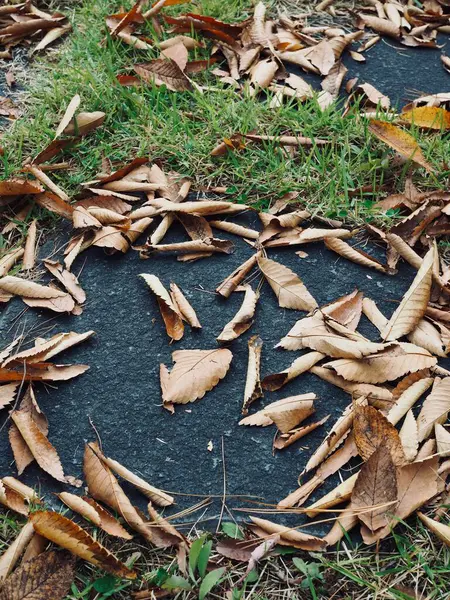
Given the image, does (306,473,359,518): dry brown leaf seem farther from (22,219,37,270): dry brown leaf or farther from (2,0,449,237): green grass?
(22,219,37,270): dry brown leaf

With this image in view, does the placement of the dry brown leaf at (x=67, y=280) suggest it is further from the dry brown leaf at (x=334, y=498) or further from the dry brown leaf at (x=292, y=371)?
the dry brown leaf at (x=334, y=498)

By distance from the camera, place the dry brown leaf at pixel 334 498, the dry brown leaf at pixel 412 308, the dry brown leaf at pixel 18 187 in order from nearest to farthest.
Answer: the dry brown leaf at pixel 334 498 < the dry brown leaf at pixel 412 308 < the dry brown leaf at pixel 18 187

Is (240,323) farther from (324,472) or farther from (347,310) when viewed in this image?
(324,472)

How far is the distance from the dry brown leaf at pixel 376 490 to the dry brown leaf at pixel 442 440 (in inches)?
5.9

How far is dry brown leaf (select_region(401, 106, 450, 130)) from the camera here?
244 centimetres

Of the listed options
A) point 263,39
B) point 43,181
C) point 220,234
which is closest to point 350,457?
point 220,234

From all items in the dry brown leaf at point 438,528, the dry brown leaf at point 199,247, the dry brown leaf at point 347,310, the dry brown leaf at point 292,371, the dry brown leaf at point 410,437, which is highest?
the dry brown leaf at point 199,247

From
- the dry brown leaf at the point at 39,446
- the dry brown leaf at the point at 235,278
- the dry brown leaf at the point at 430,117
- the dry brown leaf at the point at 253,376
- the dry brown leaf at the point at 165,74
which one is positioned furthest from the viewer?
the dry brown leaf at the point at 165,74

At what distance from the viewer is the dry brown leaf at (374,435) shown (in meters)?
1.59

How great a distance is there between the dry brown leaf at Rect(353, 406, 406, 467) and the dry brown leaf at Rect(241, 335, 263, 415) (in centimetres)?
27

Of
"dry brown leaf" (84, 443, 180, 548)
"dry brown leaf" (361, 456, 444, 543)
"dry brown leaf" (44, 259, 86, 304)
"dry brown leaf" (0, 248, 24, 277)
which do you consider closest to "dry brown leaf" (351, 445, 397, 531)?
"dry brown leaf" (361, 456, 444, 543)

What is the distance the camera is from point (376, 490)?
1519mm

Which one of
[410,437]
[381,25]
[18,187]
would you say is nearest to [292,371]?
[410,437]

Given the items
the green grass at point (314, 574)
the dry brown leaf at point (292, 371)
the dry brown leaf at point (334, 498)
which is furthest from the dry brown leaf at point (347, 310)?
the green grass at point (314, 574)
